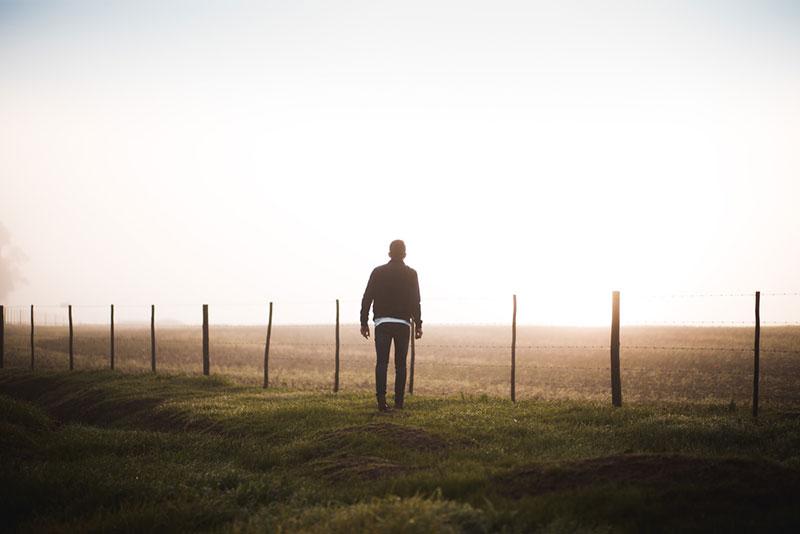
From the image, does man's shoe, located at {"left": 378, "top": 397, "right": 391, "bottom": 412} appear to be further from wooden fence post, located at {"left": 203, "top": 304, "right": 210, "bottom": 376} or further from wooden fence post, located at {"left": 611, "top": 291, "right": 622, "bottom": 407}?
wooden fence post, located at {"left": 203, "top": 304, "right": 210, "bottom": 376}

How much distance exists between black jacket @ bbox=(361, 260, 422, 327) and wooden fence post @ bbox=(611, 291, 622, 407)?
511cm

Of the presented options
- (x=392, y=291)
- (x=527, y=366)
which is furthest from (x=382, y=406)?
(x=527, y=366)

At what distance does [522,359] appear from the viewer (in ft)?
139

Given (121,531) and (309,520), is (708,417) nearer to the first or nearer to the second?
(309,520)

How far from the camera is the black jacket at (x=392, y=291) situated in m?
13.6

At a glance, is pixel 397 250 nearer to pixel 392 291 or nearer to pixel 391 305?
pixel 392 291

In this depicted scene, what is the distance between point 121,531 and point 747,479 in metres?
6.41

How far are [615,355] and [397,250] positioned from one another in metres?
5.80

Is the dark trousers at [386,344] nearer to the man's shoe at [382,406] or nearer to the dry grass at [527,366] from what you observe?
the man's shoe at [382,406]

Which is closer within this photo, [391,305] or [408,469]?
[408,469]

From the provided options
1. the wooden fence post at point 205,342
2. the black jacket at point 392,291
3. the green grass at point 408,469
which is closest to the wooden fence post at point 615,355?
the green grass at point 408,469

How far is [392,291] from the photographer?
44.5 ft

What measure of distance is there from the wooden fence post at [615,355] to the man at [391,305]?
4993 mm

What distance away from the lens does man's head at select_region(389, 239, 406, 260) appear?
13.7 meters
